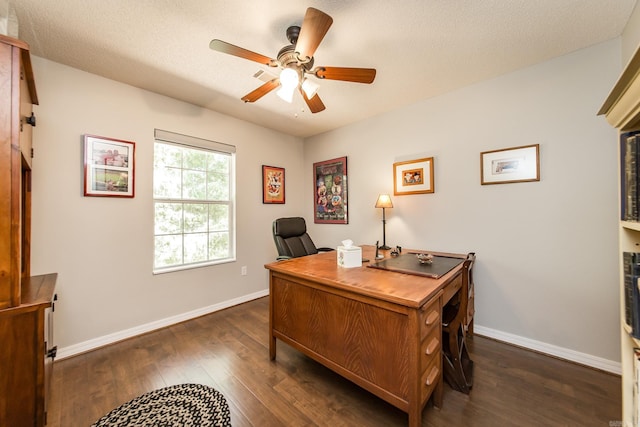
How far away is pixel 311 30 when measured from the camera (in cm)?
133

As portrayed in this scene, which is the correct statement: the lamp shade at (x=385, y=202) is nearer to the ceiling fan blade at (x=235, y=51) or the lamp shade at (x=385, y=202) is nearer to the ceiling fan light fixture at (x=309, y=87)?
the ceiling fan light fixture at (x=309, y=87)

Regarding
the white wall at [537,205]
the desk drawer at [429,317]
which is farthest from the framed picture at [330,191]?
the desk drawer at [429,317]

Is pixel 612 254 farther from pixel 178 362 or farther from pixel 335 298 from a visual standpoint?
pixel 178 362

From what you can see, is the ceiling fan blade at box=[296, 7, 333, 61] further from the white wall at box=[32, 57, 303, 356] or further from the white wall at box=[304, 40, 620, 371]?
the white wall at box=[32, 57, 303, 356]

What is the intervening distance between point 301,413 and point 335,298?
0.69 meters

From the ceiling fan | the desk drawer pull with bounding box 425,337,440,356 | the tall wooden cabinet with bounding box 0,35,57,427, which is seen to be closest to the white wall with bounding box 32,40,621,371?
the tall wooden cabinet with bounding box 0,35,57,427

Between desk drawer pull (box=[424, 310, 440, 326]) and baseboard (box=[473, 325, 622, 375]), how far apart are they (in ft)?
4.52

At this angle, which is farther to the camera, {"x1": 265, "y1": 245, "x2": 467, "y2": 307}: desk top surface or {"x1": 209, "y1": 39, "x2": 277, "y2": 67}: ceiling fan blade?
{"x1": 209, "y1": 39, "x2": 277, "y2": 67}: ceiling fan blade

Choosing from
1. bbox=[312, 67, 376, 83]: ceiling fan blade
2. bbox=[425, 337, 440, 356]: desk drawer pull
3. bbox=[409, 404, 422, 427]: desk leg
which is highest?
bbox=[312, 67, 376, 83]: ceiling fan blade

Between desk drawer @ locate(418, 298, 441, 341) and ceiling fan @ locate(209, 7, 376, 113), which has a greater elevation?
ceiling fan @ locate(209, 7, 376, 113)

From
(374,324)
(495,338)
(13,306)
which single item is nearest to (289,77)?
(374,324)

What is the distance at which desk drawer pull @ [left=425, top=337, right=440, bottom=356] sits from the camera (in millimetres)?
1292

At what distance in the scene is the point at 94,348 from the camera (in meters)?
2.11

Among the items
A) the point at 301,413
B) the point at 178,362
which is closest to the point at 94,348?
the point at 178,362
